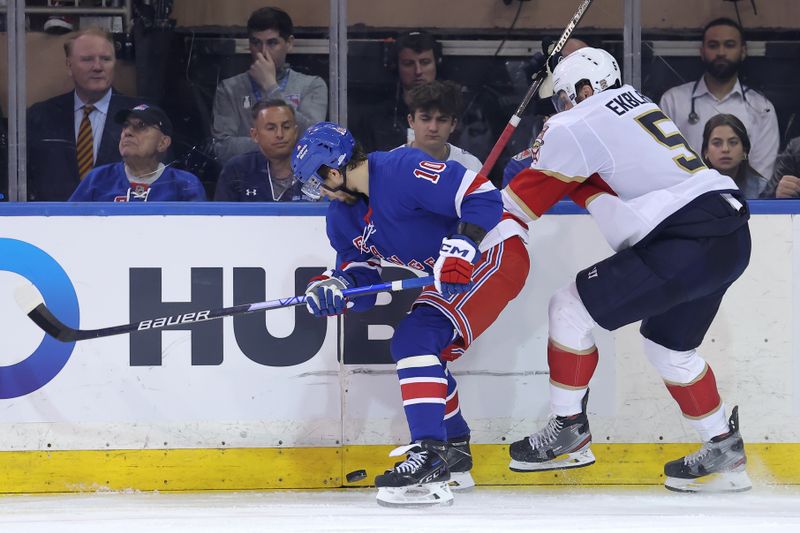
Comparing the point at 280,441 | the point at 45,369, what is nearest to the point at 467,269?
the point at 280,441

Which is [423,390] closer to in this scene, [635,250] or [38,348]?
[635,250]

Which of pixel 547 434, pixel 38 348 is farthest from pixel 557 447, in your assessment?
pixel 38 348

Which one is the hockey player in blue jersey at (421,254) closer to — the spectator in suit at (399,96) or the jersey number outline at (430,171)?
the jersey number outline at (430,171)

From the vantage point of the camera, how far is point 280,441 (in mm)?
3906

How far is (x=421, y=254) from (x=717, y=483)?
3.84 feet

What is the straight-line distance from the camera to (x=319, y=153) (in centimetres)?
341

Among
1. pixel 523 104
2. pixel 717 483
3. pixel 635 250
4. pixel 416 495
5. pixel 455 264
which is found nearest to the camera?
pixel 455 264

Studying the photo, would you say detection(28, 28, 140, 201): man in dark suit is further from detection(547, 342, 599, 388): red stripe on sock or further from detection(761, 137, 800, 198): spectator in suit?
detection(761, 137, 800, 198): spectator in suit

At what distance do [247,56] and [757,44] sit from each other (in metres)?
1.71

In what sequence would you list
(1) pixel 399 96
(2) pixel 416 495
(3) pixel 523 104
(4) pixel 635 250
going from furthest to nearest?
(1) pixel 399 96, (3) pixel 523 104, (4) pixel 635 250, (2) pixel 416 495

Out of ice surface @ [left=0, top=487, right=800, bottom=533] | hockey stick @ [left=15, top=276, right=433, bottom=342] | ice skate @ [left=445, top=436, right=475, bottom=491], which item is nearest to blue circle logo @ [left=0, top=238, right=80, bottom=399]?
hockey stick @ [left=15, top=276, right=433, bottom=342]

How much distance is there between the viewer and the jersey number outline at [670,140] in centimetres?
351

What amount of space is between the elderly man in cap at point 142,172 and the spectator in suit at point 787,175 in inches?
73.8

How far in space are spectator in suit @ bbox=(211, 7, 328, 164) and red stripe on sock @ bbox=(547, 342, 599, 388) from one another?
111cm
